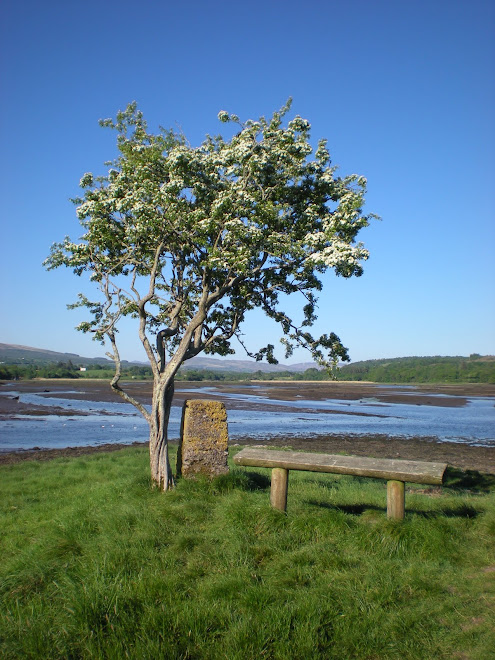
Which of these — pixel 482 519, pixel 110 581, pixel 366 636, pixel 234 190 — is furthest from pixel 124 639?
pixel 234 190

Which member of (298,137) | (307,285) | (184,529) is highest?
(298,137)

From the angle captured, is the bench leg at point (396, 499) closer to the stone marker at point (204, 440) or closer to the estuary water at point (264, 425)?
the stone marker at point (204, 440)

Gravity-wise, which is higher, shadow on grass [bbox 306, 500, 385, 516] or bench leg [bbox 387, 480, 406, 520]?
bench leg [bbox 387, 480, 406, 520]

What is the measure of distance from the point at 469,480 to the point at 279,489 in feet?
38.3

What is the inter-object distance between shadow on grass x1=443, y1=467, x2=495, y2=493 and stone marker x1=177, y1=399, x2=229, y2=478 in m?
8.77

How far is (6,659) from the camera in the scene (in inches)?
168

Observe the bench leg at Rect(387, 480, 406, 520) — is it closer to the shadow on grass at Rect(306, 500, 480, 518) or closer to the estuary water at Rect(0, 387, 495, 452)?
the shadow on grass at Rect(306, 500, 480, 518)

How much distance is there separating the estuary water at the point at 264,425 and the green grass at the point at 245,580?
1906cm

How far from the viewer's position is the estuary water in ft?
92.1

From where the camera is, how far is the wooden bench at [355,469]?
719cm

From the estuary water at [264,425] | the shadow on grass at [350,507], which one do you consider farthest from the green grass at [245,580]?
the estuary water at [264,425]

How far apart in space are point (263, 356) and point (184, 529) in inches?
244

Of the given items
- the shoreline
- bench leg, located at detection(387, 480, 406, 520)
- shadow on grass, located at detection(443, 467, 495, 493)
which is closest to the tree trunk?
bench leg, located at detection(387, 480, 406, 520)

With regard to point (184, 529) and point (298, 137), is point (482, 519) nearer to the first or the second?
point (184, 529)
